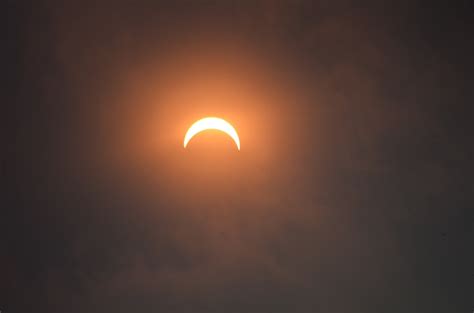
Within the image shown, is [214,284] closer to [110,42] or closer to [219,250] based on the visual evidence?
[219,250]

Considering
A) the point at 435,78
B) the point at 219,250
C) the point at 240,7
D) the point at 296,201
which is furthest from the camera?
the point at 219,250

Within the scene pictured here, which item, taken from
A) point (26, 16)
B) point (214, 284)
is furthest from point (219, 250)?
point (26, 16)

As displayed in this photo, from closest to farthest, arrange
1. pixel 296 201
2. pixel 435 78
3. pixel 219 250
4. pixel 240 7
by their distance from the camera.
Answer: pixel 240 7, pixel 435 78, pixel 296 201, pixel 219 250

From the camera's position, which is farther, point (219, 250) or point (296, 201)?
point (219, 250)

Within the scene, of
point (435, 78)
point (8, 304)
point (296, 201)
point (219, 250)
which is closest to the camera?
point (435, 78)

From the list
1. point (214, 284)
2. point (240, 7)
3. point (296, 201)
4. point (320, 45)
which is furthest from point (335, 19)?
point (214, 284)

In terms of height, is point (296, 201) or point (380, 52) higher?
point (380, 52)

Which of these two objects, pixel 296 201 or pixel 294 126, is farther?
pixel 296 201

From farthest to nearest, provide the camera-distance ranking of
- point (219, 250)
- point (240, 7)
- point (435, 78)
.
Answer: point (219, 250) → point (435, 78) → point (240, 7)

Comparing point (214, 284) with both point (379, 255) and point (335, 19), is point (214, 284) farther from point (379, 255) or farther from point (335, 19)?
point (335, 19)
